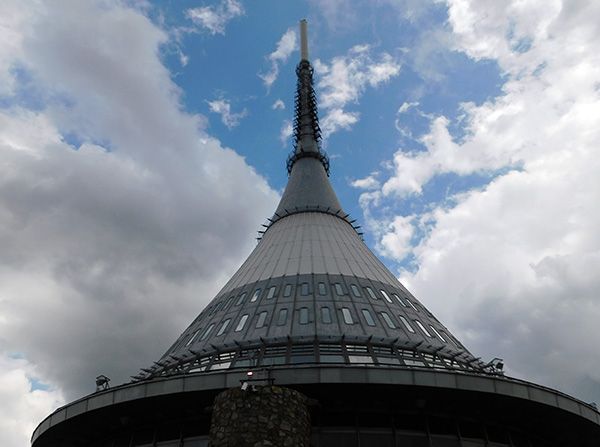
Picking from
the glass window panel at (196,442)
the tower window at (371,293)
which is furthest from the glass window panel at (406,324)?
the glass window panel at (196,442)

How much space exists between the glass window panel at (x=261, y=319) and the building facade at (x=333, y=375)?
0.08 meters

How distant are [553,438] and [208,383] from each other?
1273cm

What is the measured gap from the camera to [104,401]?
20734 mm

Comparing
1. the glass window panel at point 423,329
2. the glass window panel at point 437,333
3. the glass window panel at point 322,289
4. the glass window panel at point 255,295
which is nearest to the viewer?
the glass window panel at point 423,329

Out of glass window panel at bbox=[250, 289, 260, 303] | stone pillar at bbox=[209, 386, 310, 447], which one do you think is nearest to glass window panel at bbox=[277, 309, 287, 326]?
glass window panel at bbox=[250, 289, 260, 303]

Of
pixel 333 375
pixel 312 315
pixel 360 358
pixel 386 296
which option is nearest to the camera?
pixel 333 375

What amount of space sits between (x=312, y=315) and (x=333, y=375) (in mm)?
7594

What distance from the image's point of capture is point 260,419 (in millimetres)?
16438

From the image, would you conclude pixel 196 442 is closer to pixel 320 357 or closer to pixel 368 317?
pixel 320 357

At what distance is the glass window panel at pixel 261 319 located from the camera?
26416mm

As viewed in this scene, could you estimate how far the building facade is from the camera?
64.1 ft

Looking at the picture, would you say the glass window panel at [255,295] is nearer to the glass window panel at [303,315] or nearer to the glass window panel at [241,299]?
the glass window panel at [241,299]

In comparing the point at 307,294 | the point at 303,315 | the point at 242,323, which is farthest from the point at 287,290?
the point at 242,323

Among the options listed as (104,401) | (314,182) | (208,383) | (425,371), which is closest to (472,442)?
(425,371)
